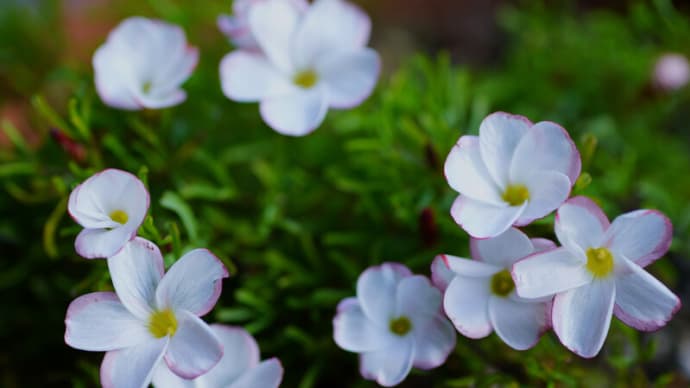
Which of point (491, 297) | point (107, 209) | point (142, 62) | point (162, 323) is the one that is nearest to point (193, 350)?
point (162, 323)

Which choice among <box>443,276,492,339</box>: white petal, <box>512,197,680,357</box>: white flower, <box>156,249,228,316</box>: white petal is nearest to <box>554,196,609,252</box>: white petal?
<box>512,197,680,357</box>: white flower

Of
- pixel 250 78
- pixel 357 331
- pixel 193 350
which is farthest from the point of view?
pixel 250 78

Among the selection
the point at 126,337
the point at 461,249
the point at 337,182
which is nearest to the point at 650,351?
the point at 461,249

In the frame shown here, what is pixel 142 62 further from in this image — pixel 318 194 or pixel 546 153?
pixel 546 153

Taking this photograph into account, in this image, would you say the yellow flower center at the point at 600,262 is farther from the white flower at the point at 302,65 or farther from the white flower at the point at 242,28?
the white flower at the point at 242,28

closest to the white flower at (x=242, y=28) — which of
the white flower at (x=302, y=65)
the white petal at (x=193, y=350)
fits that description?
the white flower at (x=302, y=65)

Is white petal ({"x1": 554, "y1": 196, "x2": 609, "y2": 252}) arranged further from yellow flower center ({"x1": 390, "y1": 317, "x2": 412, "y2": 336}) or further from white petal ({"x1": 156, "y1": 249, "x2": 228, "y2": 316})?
white petal ({"x1": 156, "y1": 249, "x2": 228, "y2": 316})
